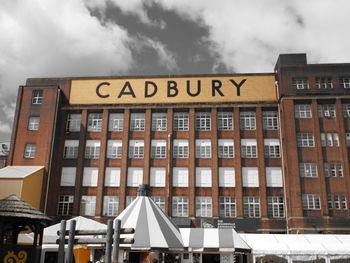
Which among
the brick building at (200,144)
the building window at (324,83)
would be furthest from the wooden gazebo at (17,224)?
the building window at (324,83)

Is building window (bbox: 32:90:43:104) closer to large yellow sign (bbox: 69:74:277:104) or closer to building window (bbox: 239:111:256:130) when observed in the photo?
large yellow sign (bbox: 69:74:277:104)

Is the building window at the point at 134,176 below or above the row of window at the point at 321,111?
below

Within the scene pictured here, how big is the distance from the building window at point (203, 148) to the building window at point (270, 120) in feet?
19.6

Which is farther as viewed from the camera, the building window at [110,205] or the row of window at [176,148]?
the row of window at [176,148]

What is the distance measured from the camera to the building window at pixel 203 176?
37844 mm

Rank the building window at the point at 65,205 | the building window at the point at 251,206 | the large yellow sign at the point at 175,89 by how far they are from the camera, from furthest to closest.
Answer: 1. the large yellow sign at the point at 175,89
2. the building window at the point at 65,205
3. the building window at the point at 251,206

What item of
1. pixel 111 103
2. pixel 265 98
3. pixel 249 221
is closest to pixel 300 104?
pixel 265 98

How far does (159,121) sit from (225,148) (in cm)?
726

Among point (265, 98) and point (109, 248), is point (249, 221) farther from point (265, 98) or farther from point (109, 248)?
point (109, 248)

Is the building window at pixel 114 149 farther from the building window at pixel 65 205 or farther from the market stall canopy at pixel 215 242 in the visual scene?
the market stall canopy at pixel 215 242

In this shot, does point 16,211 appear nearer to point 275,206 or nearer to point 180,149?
point 180,149

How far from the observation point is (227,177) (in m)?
37.8

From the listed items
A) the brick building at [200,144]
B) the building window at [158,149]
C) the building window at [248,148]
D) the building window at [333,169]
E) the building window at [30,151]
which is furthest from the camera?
the building window at [158,149]

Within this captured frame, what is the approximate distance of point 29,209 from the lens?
13.5 metres
